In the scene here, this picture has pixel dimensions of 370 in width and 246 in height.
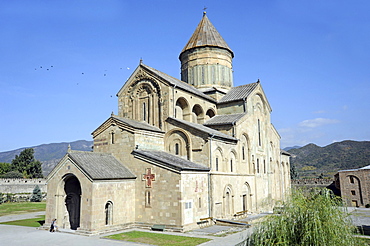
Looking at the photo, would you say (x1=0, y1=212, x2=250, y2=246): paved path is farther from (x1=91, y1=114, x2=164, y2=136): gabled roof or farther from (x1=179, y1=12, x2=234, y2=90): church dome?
(x1=179, y1=12, x2=234, y2=90): church dome

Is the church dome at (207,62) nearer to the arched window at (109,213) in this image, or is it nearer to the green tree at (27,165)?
the arched window at (109,213)

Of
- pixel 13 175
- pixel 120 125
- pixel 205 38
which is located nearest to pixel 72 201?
pixel 120 125

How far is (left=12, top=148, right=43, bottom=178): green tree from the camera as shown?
61531 mm

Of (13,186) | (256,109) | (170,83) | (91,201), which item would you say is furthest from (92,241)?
(13,186)

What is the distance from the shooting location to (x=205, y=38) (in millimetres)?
32531

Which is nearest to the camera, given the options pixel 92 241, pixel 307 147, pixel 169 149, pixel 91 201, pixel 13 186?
pixel 92 241

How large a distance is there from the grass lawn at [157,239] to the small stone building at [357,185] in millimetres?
26332

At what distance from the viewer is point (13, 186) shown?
45.7m

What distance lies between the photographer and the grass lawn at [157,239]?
14.9 m

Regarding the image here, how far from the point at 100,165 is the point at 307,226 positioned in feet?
Answer: 43.8

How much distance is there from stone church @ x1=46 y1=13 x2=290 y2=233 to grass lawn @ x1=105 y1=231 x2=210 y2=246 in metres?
1.29

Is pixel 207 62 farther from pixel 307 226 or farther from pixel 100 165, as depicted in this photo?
pixel 307 226

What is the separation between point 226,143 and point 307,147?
139 metres

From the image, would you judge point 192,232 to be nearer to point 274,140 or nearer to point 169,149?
point 169,149
